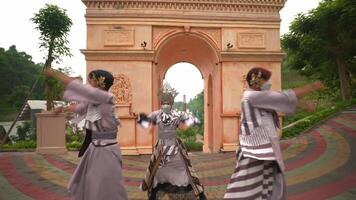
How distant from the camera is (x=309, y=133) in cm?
1530

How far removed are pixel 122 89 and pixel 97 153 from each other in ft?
32.2

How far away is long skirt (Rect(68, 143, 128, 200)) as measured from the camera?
173 inches

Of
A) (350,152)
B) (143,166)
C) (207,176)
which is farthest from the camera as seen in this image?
(143,166)

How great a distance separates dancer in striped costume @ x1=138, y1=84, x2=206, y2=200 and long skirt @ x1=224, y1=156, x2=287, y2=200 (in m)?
2.18

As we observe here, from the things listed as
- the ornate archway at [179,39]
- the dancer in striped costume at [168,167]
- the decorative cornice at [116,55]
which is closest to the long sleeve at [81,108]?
the dancer in striped costume at [168,167]

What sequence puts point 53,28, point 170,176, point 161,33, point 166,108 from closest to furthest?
1. point 170,176
2. point 166,108
3. point 161,33
4. point 53,28

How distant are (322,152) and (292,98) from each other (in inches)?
295

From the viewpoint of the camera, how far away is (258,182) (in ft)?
13.8

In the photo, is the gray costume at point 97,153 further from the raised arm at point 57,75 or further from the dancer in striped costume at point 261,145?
the dancer in striped costume at point 261,145

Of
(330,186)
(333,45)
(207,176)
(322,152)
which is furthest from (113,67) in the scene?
(333,45)

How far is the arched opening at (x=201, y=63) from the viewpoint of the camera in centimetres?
1520

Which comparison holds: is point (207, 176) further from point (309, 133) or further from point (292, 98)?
point (309, 133)

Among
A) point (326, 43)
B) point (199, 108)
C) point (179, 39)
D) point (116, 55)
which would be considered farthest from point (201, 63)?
point (199, 108)

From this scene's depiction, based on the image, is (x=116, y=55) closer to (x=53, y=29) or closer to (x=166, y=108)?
(x=53, y=29)
